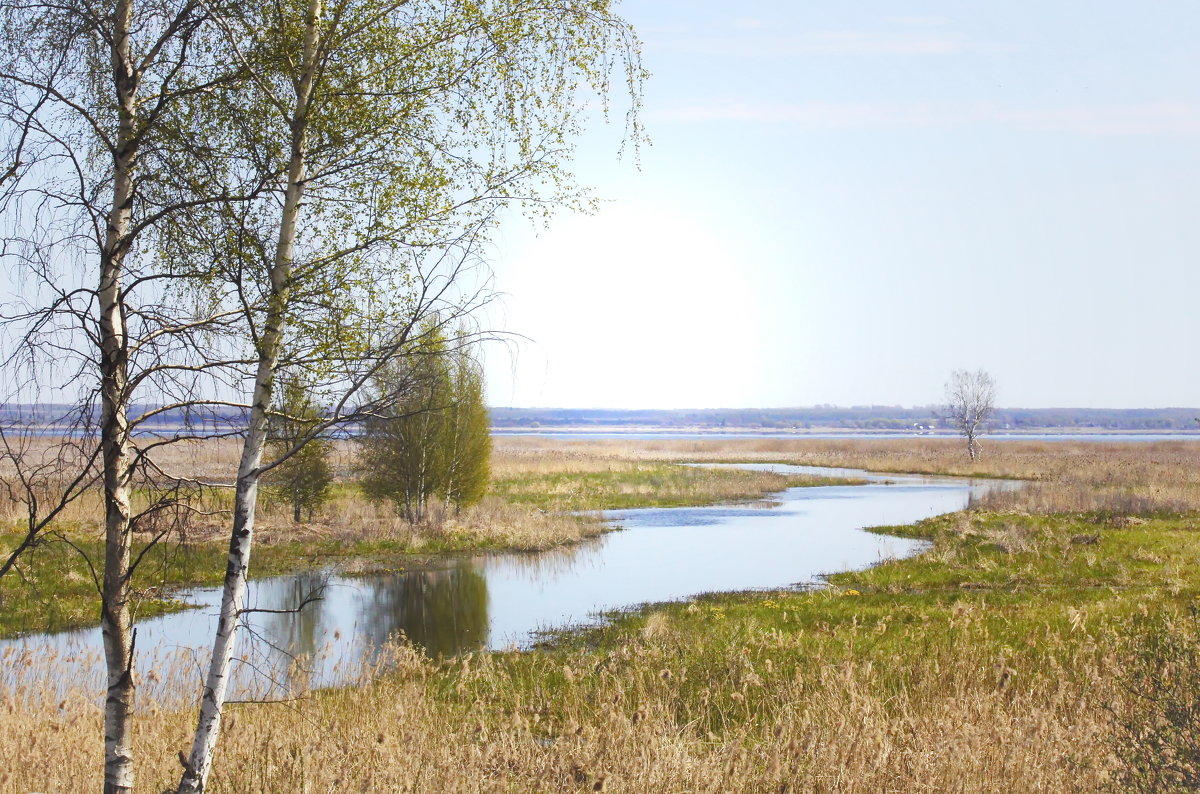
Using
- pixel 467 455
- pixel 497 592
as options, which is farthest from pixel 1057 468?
pixel 497 592

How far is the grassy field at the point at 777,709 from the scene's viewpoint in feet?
22.1

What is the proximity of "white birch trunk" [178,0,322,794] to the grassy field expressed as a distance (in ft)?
3.71

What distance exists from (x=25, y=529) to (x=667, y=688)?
23.8 m

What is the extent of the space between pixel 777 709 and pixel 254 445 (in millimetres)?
6109

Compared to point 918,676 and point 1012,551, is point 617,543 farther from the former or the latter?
point 918,676

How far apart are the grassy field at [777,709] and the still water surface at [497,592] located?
1.48 metres

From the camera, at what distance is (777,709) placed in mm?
9477

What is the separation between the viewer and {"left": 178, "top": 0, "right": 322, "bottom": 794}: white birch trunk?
569 centimetres

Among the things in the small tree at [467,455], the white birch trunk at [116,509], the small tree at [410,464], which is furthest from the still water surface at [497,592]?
the small tree at [467,455]

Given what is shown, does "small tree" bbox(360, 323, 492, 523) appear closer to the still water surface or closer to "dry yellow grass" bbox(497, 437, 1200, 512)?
the still water surface

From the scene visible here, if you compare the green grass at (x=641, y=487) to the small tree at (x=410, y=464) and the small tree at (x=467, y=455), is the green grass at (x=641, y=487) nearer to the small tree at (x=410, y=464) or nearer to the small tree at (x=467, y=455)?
the small tree at (x=467, y=455)

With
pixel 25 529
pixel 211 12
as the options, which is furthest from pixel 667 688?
pixel 25 529

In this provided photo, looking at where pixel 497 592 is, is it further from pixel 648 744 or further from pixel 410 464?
pixel 648 744

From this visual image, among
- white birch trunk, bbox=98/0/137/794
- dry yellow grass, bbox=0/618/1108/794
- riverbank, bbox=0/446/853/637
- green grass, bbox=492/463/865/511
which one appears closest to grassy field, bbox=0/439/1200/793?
dry yellow grass, bbox=0/618/1108/794
